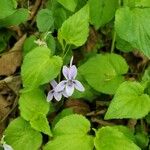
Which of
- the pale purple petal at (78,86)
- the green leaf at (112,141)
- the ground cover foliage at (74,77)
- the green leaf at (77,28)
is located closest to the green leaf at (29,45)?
the ground cover foliage at (74,77)

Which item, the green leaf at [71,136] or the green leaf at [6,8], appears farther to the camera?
the green leaf at [6,8]

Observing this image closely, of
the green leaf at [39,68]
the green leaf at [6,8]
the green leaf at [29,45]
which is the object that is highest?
the green leaf at [6,8]

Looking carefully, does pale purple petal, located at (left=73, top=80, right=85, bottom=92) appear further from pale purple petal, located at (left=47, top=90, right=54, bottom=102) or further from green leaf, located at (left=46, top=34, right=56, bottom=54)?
green leaf, located at (left=46, top=34, right=56, bottom=54)

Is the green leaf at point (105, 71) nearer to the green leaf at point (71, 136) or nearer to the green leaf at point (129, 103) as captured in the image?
the green leaf at point (129, 103)

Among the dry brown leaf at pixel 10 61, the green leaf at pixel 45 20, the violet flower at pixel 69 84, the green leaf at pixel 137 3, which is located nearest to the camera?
the violet flower at pixel 69 84

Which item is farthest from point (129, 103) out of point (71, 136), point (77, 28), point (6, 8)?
point (6, 8)

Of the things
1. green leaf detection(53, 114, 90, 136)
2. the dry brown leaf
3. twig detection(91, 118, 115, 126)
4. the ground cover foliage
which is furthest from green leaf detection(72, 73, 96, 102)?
the dry brown leaf

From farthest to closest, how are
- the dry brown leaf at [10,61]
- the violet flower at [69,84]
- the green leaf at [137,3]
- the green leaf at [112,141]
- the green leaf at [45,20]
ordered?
1. the dry brown leaf at [10,61]
2. the green leaf at [45,20]
3. the green leaf at [137,3]
4. the violet flower at [69,84]
5. the green leaf at [112,141]

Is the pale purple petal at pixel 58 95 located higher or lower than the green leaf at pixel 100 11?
lower

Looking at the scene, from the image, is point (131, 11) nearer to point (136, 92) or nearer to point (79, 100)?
point (136, 92)
